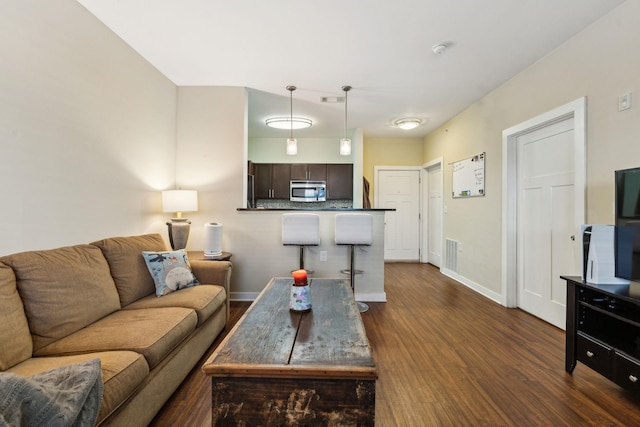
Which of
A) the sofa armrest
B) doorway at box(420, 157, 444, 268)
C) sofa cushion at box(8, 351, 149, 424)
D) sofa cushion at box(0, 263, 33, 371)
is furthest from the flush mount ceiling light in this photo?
sofa cushion at box(0, 263, 33, 371)

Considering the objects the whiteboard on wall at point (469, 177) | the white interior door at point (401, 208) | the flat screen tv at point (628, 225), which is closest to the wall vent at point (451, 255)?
the whiteboard on wall at point (469, 177)

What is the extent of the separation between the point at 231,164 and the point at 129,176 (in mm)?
1151

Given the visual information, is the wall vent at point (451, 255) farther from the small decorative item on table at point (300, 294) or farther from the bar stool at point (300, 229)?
the small decorative item on table at point (300, 294)

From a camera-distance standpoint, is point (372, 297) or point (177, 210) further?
point (372, 297)

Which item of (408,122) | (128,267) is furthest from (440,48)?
(128,267)

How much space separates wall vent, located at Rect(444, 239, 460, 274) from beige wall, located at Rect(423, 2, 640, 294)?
0.27 meters

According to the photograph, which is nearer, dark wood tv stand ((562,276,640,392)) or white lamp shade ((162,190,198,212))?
dark wood tv stand ((562,276,640,392))

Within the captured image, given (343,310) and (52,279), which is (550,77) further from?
(52,279)

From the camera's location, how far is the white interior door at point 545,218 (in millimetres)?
2766

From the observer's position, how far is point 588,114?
242 cm

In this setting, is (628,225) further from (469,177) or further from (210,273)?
(210,273)

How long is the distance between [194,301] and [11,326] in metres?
0.96

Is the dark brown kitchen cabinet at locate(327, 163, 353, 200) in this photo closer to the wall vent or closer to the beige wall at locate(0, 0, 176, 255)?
the wall vent

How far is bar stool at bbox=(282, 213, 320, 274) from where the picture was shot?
331 cm
